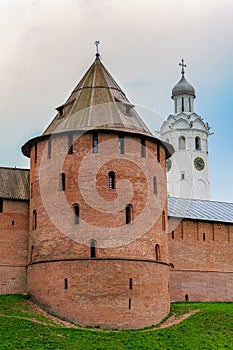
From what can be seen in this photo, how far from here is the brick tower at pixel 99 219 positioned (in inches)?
1210

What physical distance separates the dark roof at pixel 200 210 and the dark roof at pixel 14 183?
28.3 feet

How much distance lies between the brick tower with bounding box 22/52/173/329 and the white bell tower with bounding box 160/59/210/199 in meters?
36.4

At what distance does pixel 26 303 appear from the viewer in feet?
104

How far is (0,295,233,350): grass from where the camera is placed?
26609mm

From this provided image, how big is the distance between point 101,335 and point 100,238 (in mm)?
4650

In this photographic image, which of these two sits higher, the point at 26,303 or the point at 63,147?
the point at 63,147

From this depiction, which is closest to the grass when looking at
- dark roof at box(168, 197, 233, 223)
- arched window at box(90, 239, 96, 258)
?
arched window at box(90, 239, 96, 258)

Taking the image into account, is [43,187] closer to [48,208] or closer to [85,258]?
[48,208]

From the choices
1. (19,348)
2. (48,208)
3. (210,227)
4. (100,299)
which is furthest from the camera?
(210,227)

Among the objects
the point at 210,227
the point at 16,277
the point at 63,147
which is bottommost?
the point at 16,277

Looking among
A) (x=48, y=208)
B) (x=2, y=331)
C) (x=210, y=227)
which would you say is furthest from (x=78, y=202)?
(x=210, y=227)

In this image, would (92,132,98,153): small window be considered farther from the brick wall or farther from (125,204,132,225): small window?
the brick wall

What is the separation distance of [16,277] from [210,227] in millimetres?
12129

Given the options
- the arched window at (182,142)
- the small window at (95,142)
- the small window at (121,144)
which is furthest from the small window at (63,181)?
the arched window at (182,142)
